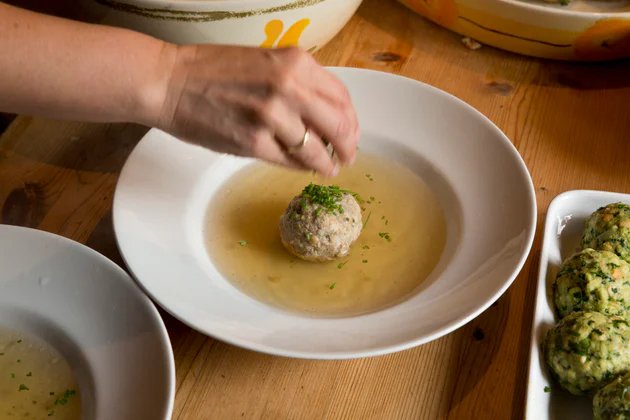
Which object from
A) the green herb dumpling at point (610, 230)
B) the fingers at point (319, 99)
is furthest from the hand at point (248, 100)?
the green herb dumpling at point (610, 230)

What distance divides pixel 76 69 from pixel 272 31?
24.3 inches

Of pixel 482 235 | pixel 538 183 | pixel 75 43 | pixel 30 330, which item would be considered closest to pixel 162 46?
pixel 75 43

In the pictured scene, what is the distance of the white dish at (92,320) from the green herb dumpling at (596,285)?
25.7 inches

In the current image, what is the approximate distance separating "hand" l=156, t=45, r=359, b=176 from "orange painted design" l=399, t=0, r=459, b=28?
871 millimetres

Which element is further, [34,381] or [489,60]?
[489,60]

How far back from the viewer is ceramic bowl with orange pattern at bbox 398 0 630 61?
1.46 m

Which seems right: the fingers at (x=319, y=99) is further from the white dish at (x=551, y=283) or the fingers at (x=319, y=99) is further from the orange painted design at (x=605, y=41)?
the orange painted design at (x=605, y=41)

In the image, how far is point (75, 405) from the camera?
36.3 inches

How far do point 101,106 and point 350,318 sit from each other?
1.67ft

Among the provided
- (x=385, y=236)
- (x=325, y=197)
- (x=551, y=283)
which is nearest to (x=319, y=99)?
(x=325, y=197)

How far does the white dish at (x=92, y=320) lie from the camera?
882 mm

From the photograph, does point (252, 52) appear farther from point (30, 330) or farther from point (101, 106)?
point (30, 330)

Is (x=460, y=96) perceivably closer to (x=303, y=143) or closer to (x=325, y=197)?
(x=325, y=197)

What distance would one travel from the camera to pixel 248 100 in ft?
2.75
